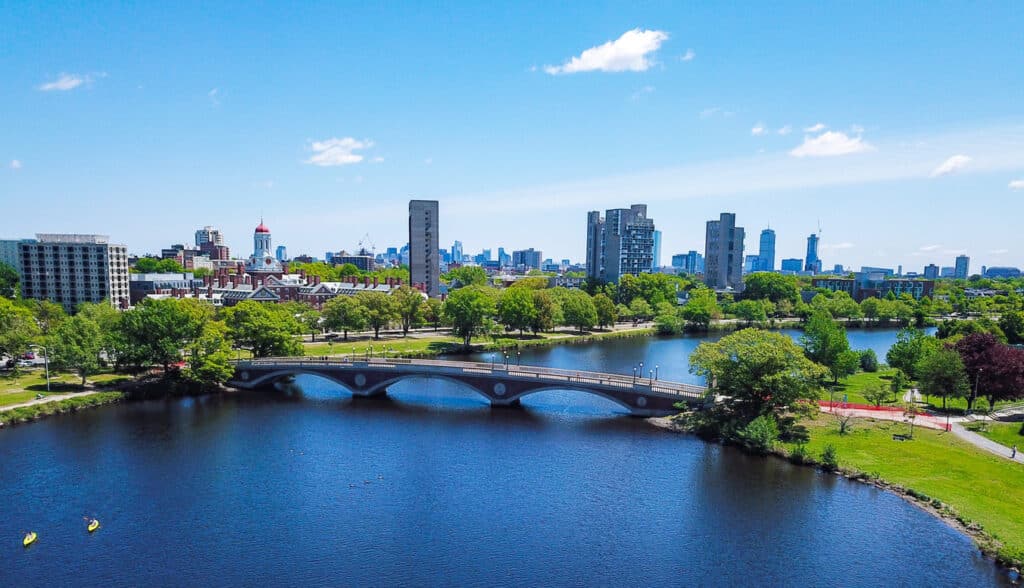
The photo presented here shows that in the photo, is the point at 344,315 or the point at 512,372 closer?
the point at 512,372

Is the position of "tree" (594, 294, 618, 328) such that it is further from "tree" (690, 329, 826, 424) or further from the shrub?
the shrub

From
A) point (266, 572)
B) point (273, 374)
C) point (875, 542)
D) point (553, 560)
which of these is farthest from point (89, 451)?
point (875, 542)

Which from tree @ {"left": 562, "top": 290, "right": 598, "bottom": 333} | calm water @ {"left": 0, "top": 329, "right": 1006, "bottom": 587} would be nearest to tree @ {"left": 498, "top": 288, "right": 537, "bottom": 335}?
tree @ {"left": 562, "top": 290, "right": 598, "bottom": 333}

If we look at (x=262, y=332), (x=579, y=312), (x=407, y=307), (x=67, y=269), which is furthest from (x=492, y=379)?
(x=67, y=269)

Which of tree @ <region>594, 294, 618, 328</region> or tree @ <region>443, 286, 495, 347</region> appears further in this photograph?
tree @ <region>594, 294, 618, 328</region>

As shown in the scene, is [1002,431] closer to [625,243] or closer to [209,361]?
[209,361]

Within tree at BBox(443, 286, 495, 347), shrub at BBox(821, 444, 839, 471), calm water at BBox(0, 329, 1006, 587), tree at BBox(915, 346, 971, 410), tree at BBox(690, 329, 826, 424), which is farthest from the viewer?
tree at BBox(443, 286, 495, 347)
